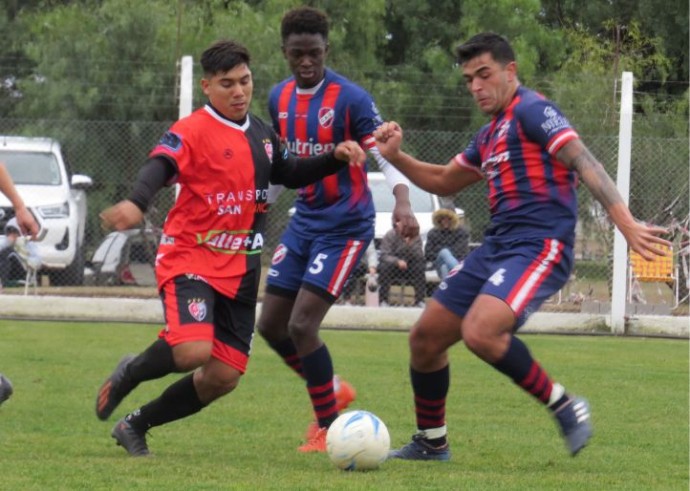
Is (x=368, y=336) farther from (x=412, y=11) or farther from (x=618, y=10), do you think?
(x=618, y=10)

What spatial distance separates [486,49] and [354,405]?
339 centimetres

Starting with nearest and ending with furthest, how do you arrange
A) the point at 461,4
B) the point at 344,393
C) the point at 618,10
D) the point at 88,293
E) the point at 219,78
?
the point at 219,78, the point at 344,393, the point at 88,293, the point at 461,4, the point at 618,10

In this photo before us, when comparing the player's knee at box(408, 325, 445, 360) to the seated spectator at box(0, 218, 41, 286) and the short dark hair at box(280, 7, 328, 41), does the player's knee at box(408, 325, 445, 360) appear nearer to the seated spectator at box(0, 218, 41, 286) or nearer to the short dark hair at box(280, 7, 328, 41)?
the short dark hair at box(280, 7, 328, 41)

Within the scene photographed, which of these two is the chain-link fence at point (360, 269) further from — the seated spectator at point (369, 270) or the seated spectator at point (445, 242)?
the seated spectator at point (445, 242)

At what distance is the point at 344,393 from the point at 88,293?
8.67 metres

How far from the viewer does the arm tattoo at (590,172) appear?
5973 millimetres

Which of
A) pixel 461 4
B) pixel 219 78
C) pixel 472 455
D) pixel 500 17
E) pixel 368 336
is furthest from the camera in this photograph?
pixel 461 4

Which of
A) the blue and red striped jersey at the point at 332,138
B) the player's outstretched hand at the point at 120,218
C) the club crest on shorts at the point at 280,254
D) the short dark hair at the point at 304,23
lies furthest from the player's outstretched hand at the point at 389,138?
the player's outstretched hand at the point at 120,218

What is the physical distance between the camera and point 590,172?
5.98m

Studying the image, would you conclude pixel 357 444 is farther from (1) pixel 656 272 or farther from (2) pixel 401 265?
(1) pixel 656 272

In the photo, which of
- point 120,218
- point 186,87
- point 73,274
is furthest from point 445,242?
point 120,218

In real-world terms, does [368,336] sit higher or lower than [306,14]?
lower

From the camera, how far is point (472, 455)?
22.4 ft

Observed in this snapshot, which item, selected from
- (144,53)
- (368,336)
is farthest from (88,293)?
(144,53)
